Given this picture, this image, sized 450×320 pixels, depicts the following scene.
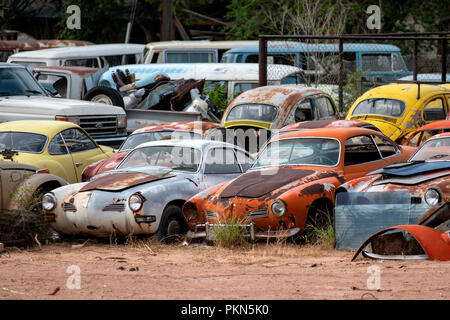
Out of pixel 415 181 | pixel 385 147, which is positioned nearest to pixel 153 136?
pixel 385 147

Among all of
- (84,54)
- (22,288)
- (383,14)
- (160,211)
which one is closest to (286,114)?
(160,211)

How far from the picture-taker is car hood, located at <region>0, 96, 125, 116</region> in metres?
14.4

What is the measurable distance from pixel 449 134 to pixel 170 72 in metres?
10.2

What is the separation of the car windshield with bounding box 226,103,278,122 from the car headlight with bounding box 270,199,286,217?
5.52 meters

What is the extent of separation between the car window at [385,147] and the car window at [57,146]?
16.4ft

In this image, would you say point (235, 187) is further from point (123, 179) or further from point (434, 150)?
point (434, 150)

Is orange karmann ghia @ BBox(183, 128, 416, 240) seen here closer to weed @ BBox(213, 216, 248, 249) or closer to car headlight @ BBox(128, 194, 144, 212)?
weed @ BBox(213, 216, 248, 249)

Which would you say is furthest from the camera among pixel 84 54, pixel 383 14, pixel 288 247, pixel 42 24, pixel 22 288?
pixel 42 24

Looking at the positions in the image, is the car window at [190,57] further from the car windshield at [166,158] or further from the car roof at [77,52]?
the car windshield at [166,158]

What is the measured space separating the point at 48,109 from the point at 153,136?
9.04 feet

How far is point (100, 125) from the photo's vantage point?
15117 millimetres

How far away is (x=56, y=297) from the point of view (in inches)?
249

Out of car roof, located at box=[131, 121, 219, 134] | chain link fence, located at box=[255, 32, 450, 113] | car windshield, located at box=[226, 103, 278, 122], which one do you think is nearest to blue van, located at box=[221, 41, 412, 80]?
chain link fence, located at box=[255, 32, 450, 113]

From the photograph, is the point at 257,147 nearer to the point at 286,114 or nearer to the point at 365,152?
the point at 286,114
